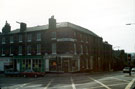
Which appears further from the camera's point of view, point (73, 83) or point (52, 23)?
point (52, 23)

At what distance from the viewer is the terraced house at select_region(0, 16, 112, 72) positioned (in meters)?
35.4

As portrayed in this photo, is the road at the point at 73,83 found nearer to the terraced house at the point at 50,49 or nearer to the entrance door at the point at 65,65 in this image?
the entrance door at the point at 65,65

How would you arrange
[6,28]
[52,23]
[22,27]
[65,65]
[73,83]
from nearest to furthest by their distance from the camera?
[73,83] → [65,65] → [52,23] → [22,27] → [6,28]

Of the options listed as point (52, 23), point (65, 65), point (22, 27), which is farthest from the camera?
point (22, 27)

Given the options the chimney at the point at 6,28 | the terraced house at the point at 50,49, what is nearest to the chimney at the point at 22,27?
the terraced house at the point at 50,49

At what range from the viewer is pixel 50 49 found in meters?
Answer: 37.2

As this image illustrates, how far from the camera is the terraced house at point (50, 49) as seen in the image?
35.4m

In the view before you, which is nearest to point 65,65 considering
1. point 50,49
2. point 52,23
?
point 50,49

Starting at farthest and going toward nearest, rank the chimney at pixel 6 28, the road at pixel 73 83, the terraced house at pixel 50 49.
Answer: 1. the chimney at pixel 6 28
2. the terraced house at pixel 50 49
3. the road at pixel 73 83

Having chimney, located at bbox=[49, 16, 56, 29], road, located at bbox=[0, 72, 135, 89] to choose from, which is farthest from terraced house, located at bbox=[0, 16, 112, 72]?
road, located at bbox=[0, 72, 135, 89]

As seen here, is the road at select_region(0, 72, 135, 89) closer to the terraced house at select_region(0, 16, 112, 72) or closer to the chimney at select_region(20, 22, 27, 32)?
the terraced house at select_region(0, 16, 112, 72)

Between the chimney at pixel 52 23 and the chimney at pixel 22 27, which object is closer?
the chimney at pixel 52 23

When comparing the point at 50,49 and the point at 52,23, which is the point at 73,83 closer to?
the point at 50,49

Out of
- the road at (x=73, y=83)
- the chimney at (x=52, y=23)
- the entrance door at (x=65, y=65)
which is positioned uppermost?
the chimney at (x=52, y=23)
